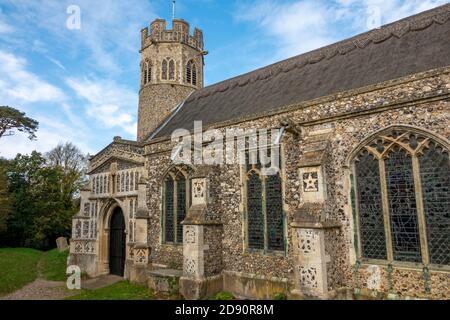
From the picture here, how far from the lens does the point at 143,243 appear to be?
40.9ft

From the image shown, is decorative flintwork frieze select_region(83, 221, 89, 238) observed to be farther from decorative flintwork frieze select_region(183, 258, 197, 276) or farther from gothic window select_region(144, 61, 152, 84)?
gothic window select_region(144, 61, 152, 84)

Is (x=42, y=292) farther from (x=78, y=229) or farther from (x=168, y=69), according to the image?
(x=168, y=69)

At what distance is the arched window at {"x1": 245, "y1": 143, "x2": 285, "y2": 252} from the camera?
9078 millimetres

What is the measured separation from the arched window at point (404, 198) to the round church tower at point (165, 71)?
12.9m

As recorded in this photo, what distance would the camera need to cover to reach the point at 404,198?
7047mm

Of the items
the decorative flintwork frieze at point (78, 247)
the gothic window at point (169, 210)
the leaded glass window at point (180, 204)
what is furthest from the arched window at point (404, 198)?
the decorative flintwork frieze at point (78, 247)

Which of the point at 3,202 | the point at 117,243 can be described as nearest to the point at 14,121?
the point at 3,202

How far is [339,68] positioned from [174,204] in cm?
764

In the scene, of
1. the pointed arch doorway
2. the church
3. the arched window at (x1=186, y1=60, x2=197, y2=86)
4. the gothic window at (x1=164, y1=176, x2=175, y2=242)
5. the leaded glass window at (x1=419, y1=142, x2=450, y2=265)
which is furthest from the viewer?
the arched window at (x1=186, y1=60, x2=197, y2=86)

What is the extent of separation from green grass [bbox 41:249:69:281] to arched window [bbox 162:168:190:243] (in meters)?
6.39

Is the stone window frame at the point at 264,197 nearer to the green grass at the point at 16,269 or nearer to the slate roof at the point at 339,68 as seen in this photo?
the slate roof at the point at 339,68

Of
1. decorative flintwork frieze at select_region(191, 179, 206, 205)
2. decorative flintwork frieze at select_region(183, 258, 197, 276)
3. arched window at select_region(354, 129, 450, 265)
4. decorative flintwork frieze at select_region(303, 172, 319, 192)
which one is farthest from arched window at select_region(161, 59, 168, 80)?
arched window at select_region(354, 129, 450, 265)

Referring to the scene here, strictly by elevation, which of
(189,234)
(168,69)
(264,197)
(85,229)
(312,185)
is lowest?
(85,229)
